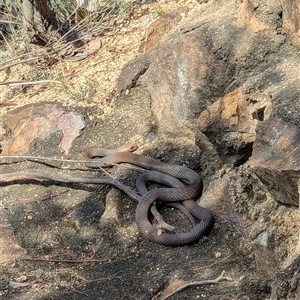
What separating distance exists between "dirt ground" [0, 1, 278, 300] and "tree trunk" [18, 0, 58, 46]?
1197mm

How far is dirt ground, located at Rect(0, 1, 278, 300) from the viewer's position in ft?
11.3

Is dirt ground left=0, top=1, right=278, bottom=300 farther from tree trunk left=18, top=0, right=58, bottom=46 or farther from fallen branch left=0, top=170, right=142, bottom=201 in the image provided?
tree trunk left=18, top=0, right=58, bottom=46

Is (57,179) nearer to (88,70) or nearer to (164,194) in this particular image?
(164,194)

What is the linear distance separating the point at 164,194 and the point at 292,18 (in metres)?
1.60

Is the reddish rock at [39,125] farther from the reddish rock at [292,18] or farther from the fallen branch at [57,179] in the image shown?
the reddish rock at [292,18]

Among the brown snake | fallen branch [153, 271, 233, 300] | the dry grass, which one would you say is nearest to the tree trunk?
the dry grass

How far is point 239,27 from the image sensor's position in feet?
15.0

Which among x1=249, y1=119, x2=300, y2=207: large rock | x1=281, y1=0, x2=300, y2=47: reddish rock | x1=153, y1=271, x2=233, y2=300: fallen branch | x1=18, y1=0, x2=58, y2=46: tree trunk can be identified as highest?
x1=18, y1=0, x2=58, y2=46: tree trunk

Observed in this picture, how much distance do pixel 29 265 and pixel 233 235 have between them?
141cm

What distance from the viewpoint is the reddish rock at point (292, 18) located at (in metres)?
4.06

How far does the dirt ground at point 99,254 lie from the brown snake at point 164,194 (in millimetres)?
67

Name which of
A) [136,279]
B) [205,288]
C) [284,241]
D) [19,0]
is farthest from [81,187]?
[19,0]

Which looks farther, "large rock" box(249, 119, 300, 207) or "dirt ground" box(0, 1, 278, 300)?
"dirt ground" box(0, 1, 278, 300)

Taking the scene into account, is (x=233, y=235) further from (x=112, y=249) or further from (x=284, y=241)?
(x=112, y=249)
